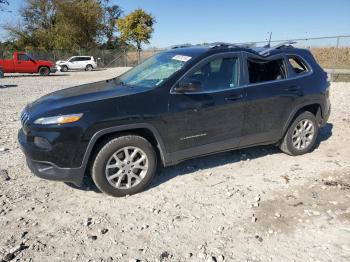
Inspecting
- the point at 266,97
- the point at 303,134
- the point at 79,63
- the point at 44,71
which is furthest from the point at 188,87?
the point at 79,63

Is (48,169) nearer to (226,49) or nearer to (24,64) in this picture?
(226,49)

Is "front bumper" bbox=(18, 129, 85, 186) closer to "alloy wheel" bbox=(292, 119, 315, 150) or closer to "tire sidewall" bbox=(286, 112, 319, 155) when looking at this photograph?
"tire sidewall" bbox=(286, 112, 319, 155)

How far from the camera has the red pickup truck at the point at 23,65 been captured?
24344 millimetres

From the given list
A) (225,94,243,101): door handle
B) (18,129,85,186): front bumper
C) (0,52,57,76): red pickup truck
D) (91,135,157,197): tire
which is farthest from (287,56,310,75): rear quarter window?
(0,52,57,76): red pickup truck

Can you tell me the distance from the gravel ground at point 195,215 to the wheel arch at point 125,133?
1.74ft

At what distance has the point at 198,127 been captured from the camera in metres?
4.41

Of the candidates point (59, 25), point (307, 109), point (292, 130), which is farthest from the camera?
point (59, 25)

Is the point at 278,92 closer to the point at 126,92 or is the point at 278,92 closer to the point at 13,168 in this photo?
the point at 126,92

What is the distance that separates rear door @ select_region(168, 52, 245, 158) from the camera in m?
4.27

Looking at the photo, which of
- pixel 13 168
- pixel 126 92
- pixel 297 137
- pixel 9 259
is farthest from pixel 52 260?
pixel 297 137

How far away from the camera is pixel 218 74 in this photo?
463cm

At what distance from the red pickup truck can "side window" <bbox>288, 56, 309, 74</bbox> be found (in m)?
23.2

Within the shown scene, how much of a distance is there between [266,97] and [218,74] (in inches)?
33.0

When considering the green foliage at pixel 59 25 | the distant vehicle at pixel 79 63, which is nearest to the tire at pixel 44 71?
the distant vehicle at pixel 79 63
